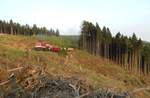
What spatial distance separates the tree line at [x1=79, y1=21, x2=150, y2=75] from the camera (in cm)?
7825

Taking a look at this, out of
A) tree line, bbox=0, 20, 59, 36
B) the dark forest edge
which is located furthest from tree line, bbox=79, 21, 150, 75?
tree line, bbox=0, 20, 59, 36

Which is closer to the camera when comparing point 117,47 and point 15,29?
point 117,47

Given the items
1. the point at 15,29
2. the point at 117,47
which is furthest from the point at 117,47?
the point at 15,29

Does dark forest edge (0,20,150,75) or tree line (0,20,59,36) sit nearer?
dark forest edge (0,20,150,75)

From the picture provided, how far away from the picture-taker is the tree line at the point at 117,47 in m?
78.2

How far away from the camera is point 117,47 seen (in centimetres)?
7838

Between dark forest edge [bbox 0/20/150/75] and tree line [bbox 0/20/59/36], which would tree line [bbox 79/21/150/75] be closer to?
dark forest edge [bbox 0/20/150/75]

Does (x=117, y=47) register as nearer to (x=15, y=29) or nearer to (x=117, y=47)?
(x=117, y=47)

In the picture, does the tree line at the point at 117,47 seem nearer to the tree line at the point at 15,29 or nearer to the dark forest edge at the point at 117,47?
the dark forest edge at the point at 117,47

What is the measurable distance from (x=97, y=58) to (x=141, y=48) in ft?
28.1

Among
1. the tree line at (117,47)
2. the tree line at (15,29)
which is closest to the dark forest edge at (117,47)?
the tree line at (117,47)

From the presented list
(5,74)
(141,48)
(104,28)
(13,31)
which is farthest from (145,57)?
(5,74)

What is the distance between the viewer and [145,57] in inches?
3187

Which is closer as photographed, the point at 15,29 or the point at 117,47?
the point at 117,47
